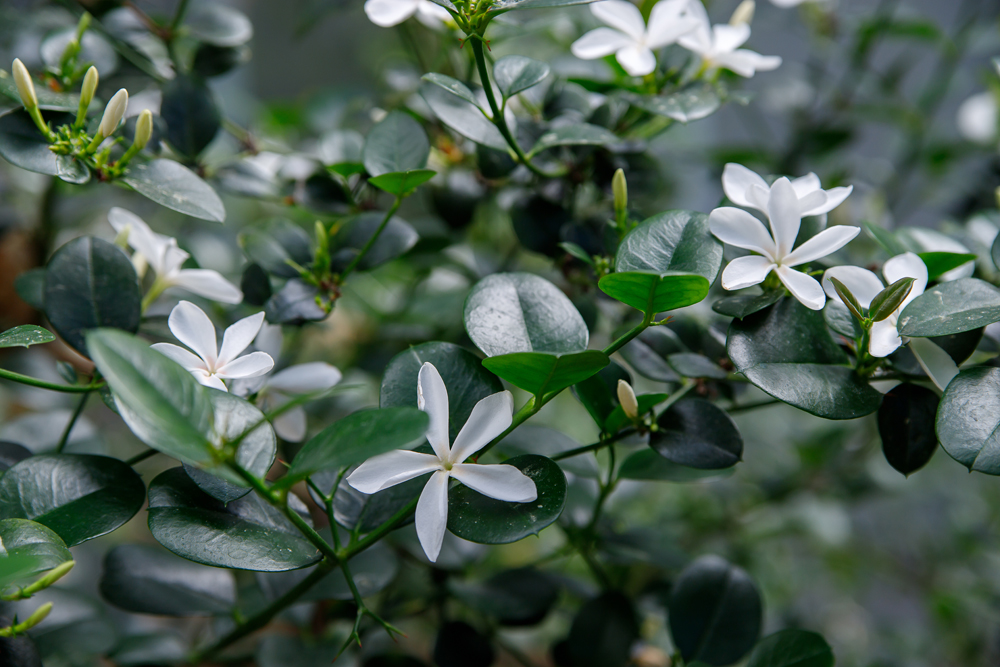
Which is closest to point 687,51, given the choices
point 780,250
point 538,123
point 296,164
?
point 538,123

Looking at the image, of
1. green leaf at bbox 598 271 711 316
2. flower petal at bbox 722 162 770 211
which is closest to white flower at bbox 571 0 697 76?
flower petal at bbox 722 162 770 211

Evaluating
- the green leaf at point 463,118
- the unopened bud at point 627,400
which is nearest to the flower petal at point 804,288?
the unopened bud at point 627,400

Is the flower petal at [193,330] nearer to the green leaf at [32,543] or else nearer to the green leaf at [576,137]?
the green leaf at [32,543]

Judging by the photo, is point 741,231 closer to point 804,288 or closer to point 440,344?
point 804,288

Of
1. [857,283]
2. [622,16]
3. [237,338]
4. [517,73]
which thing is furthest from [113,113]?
[857,283]

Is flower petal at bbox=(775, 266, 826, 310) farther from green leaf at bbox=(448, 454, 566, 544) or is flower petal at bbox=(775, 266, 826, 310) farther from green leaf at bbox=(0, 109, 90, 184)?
green leaf at bbox=(0, 109, 90, 184)
